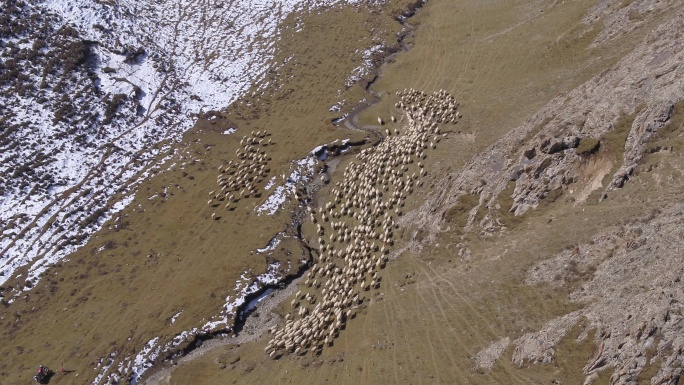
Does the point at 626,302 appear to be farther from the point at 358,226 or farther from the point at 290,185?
the point at 290,185

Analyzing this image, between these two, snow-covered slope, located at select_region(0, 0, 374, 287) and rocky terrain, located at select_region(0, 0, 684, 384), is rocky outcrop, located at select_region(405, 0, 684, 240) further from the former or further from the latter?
snow-covered slope, located at select_region(0, 0, 374, 287)

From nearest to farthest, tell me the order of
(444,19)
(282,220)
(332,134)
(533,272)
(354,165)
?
1. (533,272)
2. (282,220)
3. (354,165)
4. (332,134)
5. (444,19)

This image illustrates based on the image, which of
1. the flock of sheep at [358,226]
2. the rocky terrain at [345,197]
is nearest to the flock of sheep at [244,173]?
the rocky terrain at [345,197]

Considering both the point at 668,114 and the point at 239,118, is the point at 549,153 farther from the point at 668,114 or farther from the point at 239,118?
the point at 239,118

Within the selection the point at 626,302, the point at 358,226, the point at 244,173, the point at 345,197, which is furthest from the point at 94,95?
the point at 626,302

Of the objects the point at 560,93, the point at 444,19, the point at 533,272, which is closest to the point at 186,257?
the point at 533,272

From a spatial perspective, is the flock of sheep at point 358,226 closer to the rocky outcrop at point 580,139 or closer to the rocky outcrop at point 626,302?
the rocky outcrop at point 580,139
